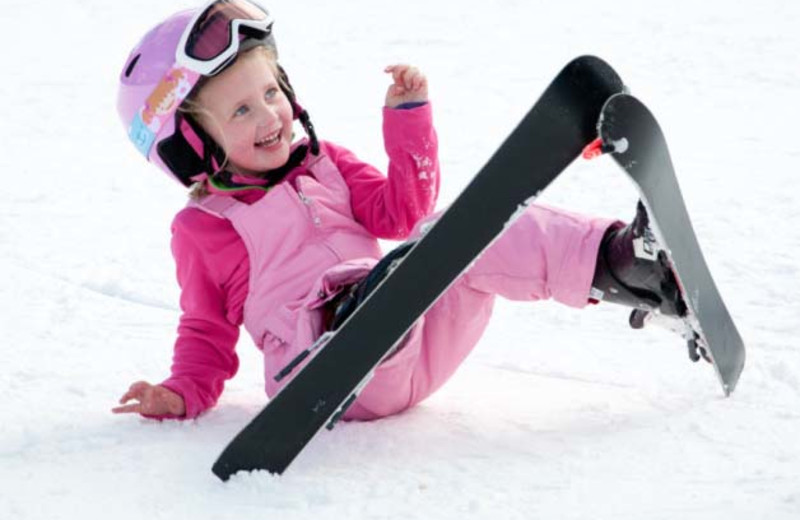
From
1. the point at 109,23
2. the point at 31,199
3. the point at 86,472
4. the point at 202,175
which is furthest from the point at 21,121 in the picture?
the point at 86,472

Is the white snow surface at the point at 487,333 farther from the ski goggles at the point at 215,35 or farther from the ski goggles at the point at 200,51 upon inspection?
the ski goggles at the point at 215,35

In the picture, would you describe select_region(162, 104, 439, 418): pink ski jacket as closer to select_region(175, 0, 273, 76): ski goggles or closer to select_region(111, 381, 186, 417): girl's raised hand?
select_region(111, 381, 186, 417): girl's raised hand

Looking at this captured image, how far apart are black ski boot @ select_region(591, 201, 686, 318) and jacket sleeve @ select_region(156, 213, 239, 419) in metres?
0.84

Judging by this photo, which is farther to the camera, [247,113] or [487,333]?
[487,333]

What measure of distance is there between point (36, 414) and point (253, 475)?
0.66 meters

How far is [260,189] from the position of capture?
270 centimetres

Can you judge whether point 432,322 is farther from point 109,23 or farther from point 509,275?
point 109,23

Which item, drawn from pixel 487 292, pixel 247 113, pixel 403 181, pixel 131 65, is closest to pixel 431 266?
pixel 487 292

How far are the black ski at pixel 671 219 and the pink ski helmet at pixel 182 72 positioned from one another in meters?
0.97

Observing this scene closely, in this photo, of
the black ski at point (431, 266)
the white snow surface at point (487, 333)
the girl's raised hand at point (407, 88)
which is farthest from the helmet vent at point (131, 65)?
the black ski at point (431, 266)

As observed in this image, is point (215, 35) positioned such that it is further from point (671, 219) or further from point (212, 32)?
point (671, 219)

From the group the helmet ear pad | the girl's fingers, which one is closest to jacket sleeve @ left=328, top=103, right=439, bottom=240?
the helmet ear pad

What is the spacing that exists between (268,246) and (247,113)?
286mm

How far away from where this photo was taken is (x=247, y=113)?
104 inches
